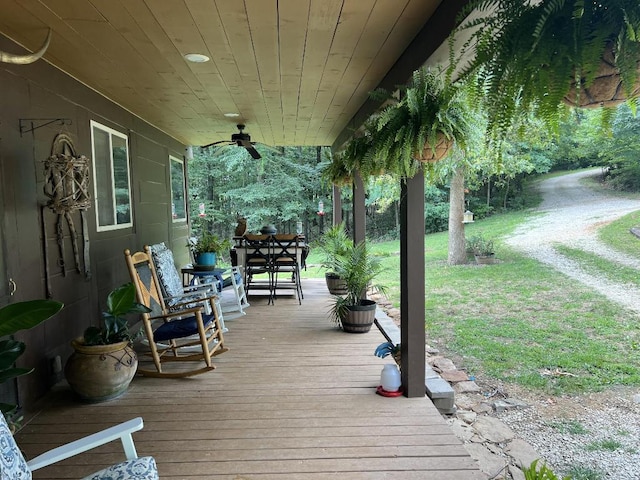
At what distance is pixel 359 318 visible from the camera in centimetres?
433

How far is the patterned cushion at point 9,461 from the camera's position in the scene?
1.41 meters

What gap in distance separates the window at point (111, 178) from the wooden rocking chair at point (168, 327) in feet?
1.87

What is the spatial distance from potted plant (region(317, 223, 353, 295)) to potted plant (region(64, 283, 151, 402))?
2356mm

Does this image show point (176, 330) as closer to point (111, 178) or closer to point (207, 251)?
point (111, 178)

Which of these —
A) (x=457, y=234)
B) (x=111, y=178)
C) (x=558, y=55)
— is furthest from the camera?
(x=457, y=234)

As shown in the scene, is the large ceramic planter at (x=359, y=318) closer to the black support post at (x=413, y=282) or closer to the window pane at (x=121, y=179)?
the black support post at (x=413, y=282)

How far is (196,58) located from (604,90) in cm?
250

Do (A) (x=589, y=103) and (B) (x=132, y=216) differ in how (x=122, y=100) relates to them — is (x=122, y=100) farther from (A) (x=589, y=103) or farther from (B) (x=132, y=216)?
(A) (x=589, y=103)

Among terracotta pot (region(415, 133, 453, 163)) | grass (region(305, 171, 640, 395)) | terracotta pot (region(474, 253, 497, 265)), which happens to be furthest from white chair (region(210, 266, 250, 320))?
terracotta pot (region(474, 253, 497, 265))

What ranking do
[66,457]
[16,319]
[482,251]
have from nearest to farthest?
[66,457]
[16,319]
[482,251]

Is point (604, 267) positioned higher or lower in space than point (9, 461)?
lower

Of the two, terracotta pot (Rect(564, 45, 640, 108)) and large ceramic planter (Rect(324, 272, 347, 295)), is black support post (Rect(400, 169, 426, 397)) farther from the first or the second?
large ceramic planter (Rect(324, 272, 347, 295))

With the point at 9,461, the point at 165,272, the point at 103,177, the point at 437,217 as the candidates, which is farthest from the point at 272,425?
the point at 437,217

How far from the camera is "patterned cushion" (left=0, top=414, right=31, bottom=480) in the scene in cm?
141
